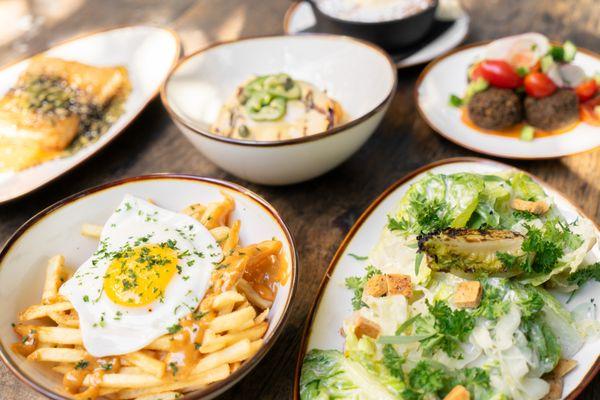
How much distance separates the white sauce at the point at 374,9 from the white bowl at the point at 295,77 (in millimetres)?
593

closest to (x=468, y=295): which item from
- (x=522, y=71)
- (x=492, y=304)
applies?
(x=492, y=304)

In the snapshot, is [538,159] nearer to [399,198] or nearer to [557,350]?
[399,198]

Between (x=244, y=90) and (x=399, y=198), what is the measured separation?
1215mm

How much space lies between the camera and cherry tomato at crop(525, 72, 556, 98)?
3.40 m

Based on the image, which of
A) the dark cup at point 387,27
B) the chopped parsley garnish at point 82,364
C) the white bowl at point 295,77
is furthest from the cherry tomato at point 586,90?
the chopped parsley garnish at point 82,364

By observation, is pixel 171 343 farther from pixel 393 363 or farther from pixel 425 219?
pixel 425 219

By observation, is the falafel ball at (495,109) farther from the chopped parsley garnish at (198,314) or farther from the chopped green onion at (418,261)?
the chopped parsley garnish at (198,314)

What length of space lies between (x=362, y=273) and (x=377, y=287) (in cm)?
32

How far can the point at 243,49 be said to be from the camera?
3.72 metres

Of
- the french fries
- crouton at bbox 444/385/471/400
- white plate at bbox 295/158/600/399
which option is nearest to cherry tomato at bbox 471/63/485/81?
white plate at bbox 295/158/600/399

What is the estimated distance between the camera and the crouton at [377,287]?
6.98 feet

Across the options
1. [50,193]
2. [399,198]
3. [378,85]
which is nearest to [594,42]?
[378,85]

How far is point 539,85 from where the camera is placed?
3.41 m

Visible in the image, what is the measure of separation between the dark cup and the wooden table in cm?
28
